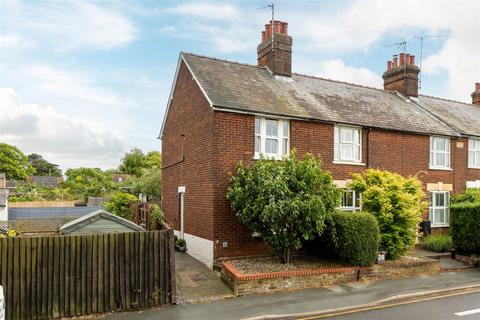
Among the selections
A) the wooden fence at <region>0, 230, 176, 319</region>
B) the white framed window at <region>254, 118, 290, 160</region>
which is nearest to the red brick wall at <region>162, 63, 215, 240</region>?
the white framed window at <region>254, 118, 290, 160</region>

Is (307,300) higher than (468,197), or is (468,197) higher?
(468,197)

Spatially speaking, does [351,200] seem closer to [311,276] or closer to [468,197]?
[311,276]

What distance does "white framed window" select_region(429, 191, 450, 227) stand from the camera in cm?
1836

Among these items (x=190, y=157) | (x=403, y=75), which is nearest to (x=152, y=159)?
(x=403, y=75)

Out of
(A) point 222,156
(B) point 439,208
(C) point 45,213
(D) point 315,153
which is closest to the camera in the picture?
(A) point 222,156

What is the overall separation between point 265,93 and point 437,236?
10.0 m

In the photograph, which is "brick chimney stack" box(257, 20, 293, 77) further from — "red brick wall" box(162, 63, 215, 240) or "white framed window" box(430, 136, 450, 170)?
"white framed window" box(430, 136, 450, 170)

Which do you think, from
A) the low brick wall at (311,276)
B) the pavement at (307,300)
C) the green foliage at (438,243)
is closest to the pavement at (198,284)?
the low brick wall at (311,276)

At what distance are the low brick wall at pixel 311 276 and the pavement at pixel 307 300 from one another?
0.26 m

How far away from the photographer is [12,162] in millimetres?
68812

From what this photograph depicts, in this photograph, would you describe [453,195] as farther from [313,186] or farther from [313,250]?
[313,186]

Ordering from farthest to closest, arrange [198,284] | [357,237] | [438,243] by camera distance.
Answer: [438,243] → [357,237] → [198,284]

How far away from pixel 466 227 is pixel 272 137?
810 centimetres

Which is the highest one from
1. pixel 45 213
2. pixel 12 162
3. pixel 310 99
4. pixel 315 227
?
pixel 310 99
